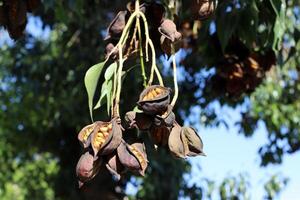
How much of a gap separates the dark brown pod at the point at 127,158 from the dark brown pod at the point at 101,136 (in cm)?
3

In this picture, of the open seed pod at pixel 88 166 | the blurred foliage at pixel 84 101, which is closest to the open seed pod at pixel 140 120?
the open seed pod at pixel 88 166

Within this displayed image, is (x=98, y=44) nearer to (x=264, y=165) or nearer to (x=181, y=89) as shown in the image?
(x=181, y=89)

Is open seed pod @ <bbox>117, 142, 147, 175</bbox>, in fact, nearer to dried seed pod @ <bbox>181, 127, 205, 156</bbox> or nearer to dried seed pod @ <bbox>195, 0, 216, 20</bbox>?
dried seed pod @ <bbox>181, 127, 205, 156</bbox>

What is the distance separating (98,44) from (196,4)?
3403 mm

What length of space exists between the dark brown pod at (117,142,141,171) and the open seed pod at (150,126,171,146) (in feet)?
0.28

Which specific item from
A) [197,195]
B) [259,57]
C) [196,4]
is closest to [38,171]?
[197,195]

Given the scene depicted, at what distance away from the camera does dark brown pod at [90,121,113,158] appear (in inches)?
49.2

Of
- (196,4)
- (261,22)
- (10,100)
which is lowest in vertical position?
(10,100)

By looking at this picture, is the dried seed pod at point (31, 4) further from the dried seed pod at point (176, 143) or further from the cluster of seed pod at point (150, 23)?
the dried seed pod at point (176, 143)

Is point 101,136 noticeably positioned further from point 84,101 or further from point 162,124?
point 84,101

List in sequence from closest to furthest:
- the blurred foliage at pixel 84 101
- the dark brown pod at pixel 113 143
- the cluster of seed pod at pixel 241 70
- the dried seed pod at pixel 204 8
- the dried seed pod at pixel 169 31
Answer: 1. the dark brown pod at pixel 113 143
2. the dried seed pod at pixel 169 31
3. the dried seed pod at pixel 204 8
4. the cluster of seed pod at pixel 241 70
5. the blurred foliage at pixel 84 101

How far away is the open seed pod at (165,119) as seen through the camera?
1.30 m

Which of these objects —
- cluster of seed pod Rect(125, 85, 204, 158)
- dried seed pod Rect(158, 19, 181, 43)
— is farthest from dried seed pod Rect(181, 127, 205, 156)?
dried seed pod Rect(158, 19, 181, 43)

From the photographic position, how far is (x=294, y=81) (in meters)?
5.10
